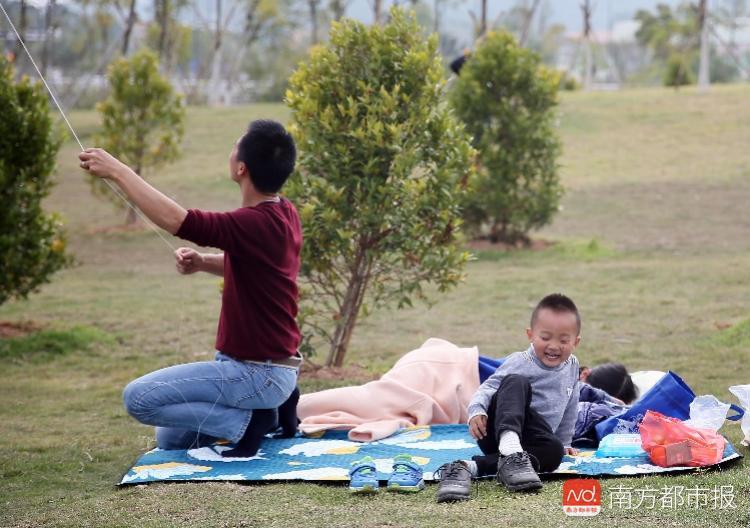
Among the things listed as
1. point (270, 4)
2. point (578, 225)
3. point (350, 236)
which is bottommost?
point (578, 225)

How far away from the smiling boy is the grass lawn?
0.15 metres

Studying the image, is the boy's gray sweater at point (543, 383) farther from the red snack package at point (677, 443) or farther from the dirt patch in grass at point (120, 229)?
the dirt patch in grass at point (120, 229)

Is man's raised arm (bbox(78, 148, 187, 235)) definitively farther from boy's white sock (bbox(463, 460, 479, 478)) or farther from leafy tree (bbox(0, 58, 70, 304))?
leafy tree (bbox(0, 58, 70, 304))

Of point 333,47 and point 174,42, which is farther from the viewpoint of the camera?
point 174,42

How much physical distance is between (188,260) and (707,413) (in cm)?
254

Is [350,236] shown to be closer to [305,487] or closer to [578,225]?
[305,487]

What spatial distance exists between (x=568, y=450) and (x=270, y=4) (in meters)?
35.7

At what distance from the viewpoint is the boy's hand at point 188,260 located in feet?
17.2

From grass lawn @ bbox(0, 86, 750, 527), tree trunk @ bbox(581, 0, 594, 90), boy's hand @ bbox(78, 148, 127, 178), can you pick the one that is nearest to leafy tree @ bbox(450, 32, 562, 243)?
grass lawn @ bbox(0, 86, 750, 527)

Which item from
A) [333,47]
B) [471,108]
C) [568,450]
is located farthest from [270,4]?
[568,450]

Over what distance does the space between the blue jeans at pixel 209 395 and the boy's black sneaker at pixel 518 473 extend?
47.5 inches

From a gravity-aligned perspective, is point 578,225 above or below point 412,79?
below

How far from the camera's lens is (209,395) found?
510 centimetres

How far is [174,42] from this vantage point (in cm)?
3950
